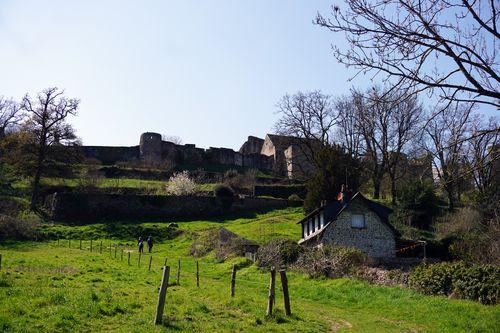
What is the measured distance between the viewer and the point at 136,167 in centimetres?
6116

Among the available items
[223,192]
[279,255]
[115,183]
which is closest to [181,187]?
[223,192]

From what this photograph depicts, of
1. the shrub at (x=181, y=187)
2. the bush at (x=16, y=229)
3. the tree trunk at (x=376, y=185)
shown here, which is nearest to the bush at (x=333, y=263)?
the bush at (x=16, y=229)

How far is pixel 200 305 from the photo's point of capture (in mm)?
12297

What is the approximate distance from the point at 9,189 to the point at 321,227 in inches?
1175

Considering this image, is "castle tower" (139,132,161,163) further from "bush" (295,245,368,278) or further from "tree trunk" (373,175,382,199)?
"bush" (295,245,368,278)

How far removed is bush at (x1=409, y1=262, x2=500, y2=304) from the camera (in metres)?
15.2

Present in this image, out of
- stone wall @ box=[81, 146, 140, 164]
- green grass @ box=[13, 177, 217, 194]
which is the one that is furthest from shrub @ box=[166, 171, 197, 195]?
stone wall @ box=[81, 146, 140, 164]

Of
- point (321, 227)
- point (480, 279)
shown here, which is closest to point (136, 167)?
point (321, 227)

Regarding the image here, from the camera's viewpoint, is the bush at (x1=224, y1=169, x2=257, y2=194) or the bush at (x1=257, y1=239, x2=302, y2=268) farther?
the bush at (x1=224, y1=169, x2=257, y2=194)

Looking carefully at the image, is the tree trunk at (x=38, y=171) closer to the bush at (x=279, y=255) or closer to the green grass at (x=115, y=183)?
the green grass at (x=115, y=183)

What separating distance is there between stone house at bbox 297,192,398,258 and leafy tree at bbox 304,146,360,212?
8.98 metres

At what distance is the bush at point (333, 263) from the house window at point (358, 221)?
8.13 meters

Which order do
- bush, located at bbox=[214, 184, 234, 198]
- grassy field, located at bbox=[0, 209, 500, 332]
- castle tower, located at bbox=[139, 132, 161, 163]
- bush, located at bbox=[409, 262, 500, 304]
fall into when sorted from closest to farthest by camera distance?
grassy field, located at bbox=[0, 209, 500, 332]
bush, located at bbox=[409, 262, 500, 304]
bush, located at bbox=[214, 184, 234, 198]
castle tower, located at bbox=[139, 132, 161, 163]

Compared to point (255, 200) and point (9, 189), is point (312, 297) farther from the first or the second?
point (9, 189)
